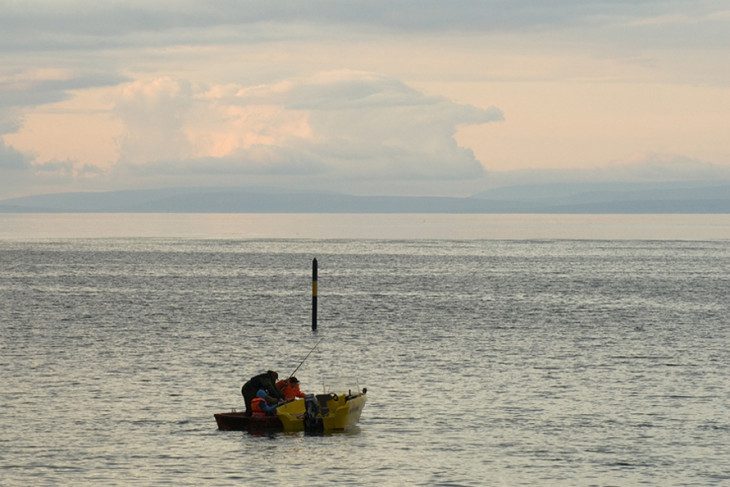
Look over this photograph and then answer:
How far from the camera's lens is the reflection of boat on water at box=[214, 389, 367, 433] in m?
39.8

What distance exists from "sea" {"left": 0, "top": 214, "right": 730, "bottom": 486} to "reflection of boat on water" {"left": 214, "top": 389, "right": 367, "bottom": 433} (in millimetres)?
399

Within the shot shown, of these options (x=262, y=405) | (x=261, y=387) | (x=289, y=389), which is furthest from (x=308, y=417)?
(x=261, y=387)

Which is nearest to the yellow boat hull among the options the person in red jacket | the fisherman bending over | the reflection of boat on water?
the reflection of boat on water

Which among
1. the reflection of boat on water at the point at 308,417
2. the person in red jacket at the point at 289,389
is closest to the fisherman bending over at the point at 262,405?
the reflection of boat on water at the point at 308,417

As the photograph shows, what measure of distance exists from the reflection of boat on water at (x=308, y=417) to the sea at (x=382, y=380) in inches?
15.7

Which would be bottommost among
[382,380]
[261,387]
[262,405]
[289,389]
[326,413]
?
[382,380]

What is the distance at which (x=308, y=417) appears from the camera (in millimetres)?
40219

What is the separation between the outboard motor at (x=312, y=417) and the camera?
40.2 metres

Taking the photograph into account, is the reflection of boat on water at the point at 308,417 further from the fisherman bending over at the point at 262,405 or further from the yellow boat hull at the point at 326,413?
the fisherman bending over at the point at 262,405

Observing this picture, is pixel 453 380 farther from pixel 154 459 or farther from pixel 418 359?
pixel 154 459

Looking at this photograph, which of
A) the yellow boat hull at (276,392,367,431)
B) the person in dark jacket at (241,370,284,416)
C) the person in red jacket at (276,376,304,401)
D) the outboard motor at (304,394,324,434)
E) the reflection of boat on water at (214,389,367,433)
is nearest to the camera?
the reflection of boat on water at (214,389,367,433)

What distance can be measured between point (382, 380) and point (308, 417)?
440 inches

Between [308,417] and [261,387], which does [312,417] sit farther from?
[261,387]

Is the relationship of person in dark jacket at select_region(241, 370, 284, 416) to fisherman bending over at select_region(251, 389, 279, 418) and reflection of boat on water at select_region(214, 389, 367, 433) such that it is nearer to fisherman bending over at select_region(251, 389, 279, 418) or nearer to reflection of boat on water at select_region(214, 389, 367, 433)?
fisherman bending over at select_region(251, 389, 279, 418)
